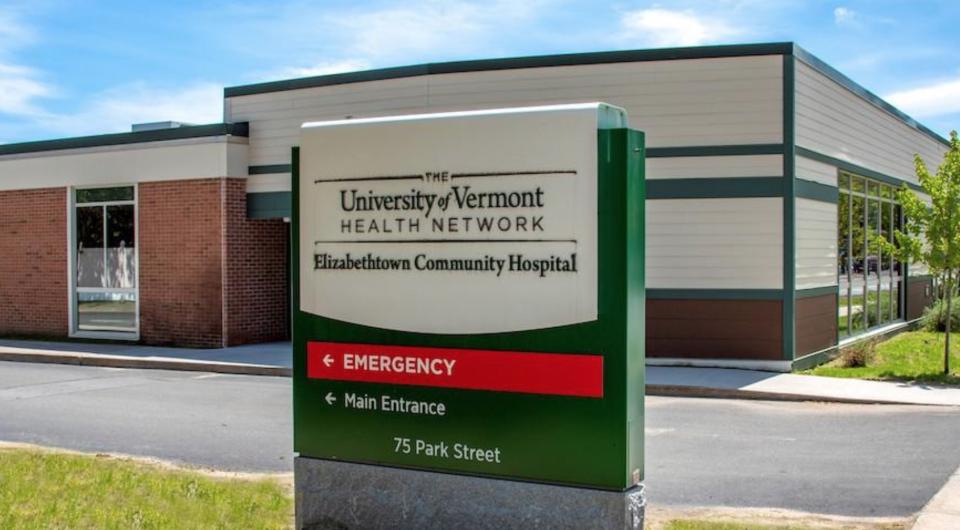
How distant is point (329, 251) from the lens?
6.10 metres

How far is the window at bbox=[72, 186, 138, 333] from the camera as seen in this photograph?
2062 cm

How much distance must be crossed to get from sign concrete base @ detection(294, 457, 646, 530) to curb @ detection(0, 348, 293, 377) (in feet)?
33.3

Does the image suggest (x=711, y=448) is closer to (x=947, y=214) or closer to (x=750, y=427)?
(x=750, y=427)

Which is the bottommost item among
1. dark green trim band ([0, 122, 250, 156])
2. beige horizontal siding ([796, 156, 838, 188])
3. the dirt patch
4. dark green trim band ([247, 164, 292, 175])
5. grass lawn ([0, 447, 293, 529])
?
the dirt patch

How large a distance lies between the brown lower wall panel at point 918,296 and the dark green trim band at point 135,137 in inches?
615

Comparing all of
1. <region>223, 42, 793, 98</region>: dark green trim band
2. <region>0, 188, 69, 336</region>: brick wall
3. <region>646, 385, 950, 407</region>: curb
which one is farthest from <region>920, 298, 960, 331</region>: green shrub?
<region>0, 188, 69, 336</region>: brick wall

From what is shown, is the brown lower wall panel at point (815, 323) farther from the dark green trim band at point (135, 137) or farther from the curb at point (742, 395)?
the dark green trim band at point (135, 137)

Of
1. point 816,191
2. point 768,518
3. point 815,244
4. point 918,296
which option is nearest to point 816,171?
point 816,191

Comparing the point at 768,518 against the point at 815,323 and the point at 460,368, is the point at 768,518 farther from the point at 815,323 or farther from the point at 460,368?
the point at 815,323

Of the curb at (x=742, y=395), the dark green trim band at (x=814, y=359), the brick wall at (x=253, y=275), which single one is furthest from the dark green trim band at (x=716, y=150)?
the brick wall at (x=253, y=275)

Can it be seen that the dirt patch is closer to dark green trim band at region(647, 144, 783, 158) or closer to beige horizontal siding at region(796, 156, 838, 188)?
dark green trim band at region(647, 144, 783, 158)

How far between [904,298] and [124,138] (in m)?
17.5

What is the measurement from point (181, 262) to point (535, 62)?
777 cm

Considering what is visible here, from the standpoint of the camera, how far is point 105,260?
68.7 feet
